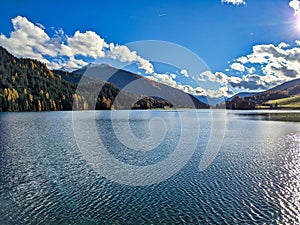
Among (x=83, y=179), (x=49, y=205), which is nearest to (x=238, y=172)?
(x=83, y=179)

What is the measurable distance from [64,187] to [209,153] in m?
25.3

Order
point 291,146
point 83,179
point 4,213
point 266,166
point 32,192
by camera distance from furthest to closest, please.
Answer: point 291,146 < point 266,166 < point 83,179 < point 32,192 < point 4,213

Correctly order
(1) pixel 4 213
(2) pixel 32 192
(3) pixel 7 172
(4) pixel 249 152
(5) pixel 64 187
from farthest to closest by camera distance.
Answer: (4) pixel 249 152 < (3) pixel 7 172 < (5) pixel 64 187 < (2) pixel 32 192 < (1) pixel 4 213

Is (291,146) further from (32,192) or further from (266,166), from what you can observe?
(32,192)

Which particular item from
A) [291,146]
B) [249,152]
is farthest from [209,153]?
[291,146]

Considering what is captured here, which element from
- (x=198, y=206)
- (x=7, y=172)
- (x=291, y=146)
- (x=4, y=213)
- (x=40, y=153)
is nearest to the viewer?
(x=4, y=213)

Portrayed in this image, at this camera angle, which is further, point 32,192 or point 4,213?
point 32,192

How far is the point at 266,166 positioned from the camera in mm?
32312

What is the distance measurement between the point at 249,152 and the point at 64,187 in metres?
31.4

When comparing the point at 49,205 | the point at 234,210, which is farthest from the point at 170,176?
the point at 49,205

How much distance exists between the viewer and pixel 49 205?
1964 centimetres

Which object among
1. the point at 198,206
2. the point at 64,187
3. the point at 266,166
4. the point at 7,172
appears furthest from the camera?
the point at 266,166

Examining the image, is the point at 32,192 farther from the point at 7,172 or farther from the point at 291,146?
the point at 291,146

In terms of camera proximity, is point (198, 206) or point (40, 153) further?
point (40, 153)
